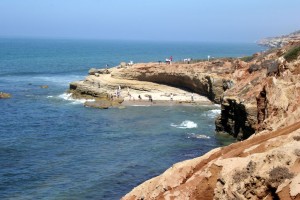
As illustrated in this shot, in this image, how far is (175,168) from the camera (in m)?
17.9

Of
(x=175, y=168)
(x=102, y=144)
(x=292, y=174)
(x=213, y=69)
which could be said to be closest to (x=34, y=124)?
(x=102, y=144)

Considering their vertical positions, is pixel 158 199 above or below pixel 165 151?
above

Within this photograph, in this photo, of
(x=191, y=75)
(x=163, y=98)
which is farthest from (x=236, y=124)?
(x=191, y=75)

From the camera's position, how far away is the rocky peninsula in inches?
496

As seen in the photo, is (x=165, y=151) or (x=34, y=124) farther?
(x=34, y=124)

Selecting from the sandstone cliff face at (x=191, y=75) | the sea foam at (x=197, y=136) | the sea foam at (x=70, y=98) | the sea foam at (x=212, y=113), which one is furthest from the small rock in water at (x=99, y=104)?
the sea foam at (x=197, y=136)

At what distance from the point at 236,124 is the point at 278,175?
3774cm

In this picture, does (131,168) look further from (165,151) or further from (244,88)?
(244,88)

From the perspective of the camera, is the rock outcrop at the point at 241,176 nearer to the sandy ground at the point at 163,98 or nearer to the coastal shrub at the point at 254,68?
the coastal shrub at the point at 254,68

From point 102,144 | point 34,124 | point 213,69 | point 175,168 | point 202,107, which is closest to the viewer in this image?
point 175,168

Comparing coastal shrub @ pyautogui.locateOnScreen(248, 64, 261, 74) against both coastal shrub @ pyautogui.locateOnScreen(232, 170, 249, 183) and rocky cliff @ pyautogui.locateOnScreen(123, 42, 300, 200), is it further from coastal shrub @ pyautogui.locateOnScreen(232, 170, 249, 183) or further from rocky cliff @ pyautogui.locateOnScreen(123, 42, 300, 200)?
coastal shrub @ pyautogui.locateOnScreen(232, 170, 249, 183)

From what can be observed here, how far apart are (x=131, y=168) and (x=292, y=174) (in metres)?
27.6

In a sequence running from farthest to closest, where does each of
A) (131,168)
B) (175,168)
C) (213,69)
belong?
(213,69)
(131,168)
(175,168)

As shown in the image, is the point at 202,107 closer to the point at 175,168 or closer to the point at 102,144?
the point at 102,144
